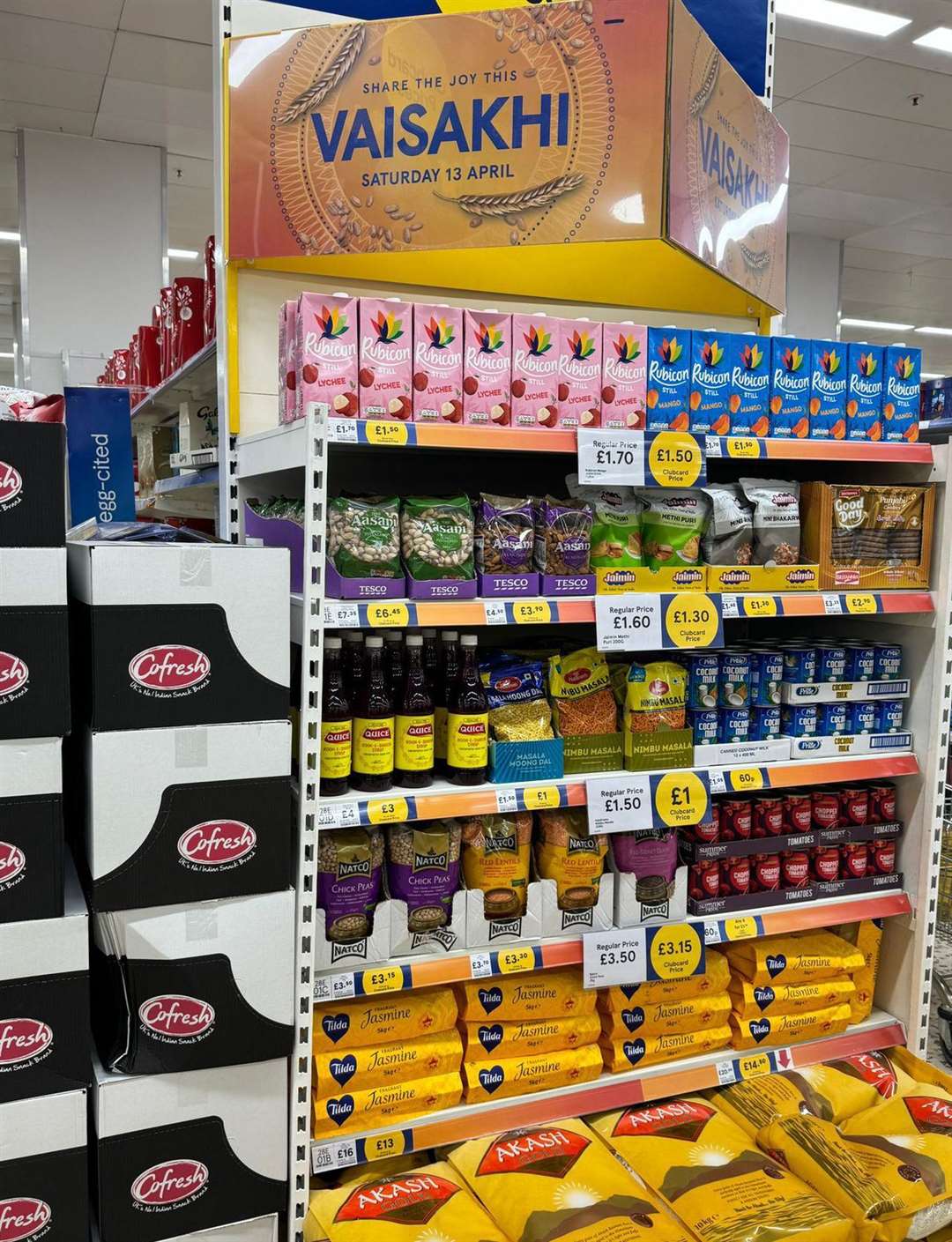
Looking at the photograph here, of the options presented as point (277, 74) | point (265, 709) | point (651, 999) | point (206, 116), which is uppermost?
point (206, 116)

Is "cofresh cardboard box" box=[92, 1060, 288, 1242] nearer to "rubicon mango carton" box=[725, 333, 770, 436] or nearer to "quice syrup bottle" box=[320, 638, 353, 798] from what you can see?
"quice syrup bottle" box=[320, 638, 353, 798]

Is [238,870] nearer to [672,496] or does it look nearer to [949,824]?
[672,496]

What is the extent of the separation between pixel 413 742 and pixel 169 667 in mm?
575

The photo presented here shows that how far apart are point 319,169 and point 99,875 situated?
59.1 inches

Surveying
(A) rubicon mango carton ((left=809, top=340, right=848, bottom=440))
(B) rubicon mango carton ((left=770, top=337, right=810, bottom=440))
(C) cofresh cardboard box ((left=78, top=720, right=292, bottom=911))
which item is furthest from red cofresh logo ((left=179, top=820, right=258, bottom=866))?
(A) rubicon mango carton ((left=809, top=340, right=848, bottom=440))

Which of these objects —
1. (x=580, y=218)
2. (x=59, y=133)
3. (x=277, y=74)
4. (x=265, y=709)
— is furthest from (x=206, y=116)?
(x=265, y=709)

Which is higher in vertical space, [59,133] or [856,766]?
[59,133]

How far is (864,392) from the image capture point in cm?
243

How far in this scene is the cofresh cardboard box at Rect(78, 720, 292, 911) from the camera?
5.41 feet

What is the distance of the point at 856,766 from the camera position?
8.14ft

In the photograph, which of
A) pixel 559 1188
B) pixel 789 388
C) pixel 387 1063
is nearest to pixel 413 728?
pixel 387 1063

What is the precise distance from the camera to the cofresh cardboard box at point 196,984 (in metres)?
1.70

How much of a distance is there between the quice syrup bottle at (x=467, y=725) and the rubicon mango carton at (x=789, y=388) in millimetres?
932

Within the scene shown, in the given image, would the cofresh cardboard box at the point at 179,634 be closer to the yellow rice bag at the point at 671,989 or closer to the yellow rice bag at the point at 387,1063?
the yellow rice bag at the point at 387,1063
